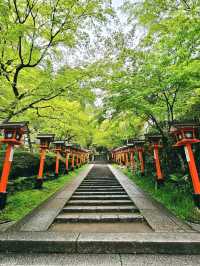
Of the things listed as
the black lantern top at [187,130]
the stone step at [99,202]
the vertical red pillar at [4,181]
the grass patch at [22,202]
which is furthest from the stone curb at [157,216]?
the vertical red pillar at [4,181]

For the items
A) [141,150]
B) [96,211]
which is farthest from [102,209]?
[141,150]

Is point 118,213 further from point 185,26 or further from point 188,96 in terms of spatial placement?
point 185,26

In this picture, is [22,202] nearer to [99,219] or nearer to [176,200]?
[99,219]

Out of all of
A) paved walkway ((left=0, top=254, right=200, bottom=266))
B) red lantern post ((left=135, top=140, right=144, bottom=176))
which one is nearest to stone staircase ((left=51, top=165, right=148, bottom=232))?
paved walkway ((left=0, top=254, right=200, bottom=266))

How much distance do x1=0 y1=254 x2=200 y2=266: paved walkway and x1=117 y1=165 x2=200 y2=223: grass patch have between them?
4.70ft

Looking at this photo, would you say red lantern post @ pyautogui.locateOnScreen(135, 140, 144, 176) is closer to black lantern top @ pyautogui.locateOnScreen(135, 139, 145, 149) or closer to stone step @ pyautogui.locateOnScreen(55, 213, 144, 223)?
black lantern top @ pyautogui.locateOnScreen(135, 139, 145, 149)

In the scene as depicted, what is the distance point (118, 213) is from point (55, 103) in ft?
16.4

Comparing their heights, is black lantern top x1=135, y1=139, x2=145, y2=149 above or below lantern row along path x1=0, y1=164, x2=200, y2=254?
above

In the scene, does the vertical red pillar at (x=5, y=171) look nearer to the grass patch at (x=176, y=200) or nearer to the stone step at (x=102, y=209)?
the stone step at (x=102, y=209)

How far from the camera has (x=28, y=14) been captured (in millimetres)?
6289

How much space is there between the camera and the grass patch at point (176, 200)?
4.30 metres

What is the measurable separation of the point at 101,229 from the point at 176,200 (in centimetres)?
263

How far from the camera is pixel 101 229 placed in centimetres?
385

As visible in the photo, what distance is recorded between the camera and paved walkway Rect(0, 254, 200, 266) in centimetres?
275
